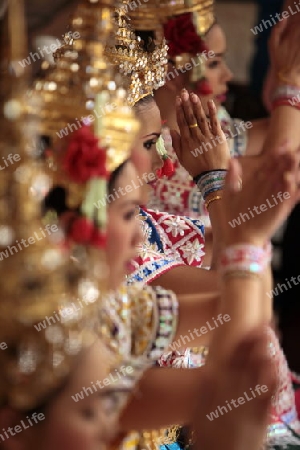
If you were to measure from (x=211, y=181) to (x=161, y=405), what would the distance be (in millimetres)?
552

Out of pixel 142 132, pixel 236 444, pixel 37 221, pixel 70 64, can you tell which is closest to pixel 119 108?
pixel 70 64

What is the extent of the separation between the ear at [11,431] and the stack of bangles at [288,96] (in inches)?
33.0

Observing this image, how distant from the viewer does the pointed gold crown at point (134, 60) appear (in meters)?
1.34

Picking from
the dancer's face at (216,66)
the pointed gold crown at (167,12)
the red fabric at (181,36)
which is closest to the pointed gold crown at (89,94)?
the pointed gold crown at (167,12)

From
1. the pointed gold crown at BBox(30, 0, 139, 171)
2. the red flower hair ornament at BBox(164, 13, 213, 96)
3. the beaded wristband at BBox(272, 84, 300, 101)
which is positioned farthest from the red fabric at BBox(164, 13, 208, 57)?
the pointed gold crown at BBox(30, 0, 139, 171)

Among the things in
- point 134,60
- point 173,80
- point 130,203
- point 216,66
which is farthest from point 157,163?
point 216,66

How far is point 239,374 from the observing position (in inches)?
34.5

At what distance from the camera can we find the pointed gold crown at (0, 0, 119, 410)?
785 millimetres

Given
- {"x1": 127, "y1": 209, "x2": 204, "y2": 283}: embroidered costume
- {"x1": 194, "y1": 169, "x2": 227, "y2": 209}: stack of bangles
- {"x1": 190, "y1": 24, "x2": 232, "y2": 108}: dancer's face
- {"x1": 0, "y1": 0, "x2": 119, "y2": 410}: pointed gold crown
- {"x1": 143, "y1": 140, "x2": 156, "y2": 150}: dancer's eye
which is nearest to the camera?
{"x1": 0, "y1": 0, "x2": 119, "y2": 410}: pointed gold crown

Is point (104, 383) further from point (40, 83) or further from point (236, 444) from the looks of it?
point (40, 83)

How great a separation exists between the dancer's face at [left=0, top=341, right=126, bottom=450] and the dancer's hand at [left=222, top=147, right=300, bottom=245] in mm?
250

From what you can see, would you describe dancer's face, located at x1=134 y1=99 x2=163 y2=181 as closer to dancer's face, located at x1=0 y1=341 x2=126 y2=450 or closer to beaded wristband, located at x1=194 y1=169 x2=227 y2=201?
beaded wristband, located at x1=194 y1=169 x2=227 y2=201

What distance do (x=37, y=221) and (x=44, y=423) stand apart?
0.22 m

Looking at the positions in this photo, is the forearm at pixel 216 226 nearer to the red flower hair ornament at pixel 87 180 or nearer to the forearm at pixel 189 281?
the forearm at pixel 189 281
